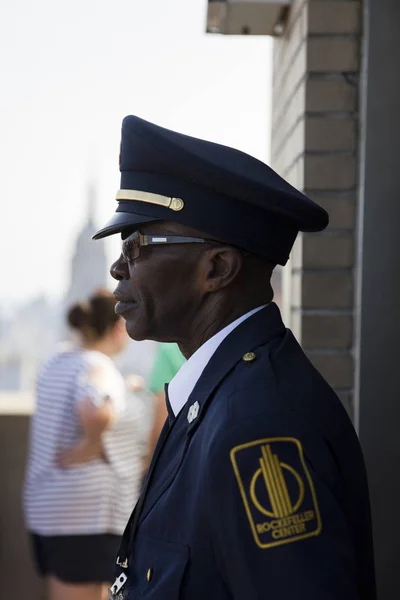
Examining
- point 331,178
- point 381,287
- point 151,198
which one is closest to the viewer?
point 151,198

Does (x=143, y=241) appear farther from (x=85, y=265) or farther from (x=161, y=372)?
(x=85, y=265)

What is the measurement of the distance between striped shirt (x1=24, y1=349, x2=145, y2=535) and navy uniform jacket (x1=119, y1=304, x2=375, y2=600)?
221cm

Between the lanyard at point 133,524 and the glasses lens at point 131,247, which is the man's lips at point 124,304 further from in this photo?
the lanyard at point 133,524

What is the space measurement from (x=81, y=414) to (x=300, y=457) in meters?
2.50

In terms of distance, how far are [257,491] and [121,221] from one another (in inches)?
22.0

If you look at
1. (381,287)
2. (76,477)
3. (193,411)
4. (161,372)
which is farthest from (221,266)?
(76,477)

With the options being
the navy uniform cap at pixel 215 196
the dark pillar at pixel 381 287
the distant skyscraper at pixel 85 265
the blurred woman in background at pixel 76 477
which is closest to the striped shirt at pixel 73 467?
the blurred woman in background at pixel 76 477

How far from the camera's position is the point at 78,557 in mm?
3619

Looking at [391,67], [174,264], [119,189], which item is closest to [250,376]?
[174,264]

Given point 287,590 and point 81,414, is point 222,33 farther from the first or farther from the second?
point 287,590

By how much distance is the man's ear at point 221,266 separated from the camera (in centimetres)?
144

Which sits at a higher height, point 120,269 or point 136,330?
point 120,269

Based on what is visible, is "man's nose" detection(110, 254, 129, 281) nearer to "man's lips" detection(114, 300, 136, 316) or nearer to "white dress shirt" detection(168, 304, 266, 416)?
"man's lips" detection(114, 300, 136, 316)

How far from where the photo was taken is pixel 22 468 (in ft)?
16.0
